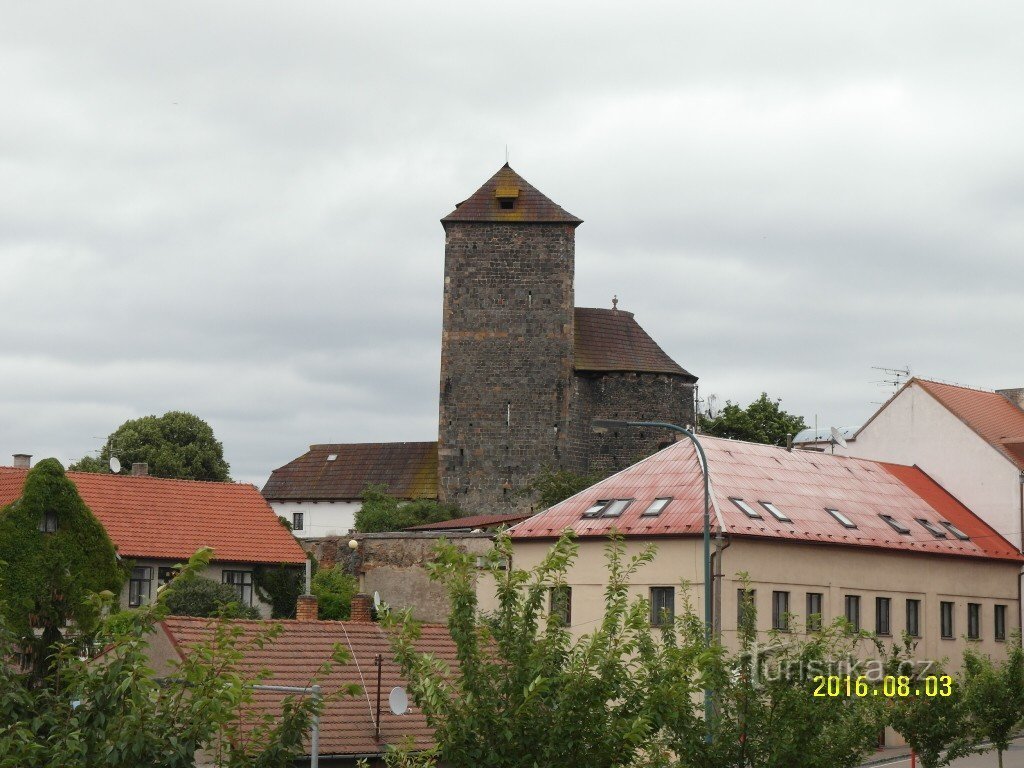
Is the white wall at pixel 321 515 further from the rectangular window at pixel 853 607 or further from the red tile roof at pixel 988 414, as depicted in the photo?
the rectangular window at pixel 853 607

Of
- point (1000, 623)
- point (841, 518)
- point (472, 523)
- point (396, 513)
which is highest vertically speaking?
point (396, 513)

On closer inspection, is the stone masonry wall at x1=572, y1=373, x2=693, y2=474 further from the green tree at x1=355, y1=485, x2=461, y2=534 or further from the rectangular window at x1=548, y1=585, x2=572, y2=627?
the rectangular window at x1=548, y1=585, x2=572, y2=627

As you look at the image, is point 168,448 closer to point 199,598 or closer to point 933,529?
point 199,598

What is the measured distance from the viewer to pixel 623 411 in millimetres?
82312

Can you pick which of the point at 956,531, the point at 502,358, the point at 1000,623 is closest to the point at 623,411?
the point at 502,358

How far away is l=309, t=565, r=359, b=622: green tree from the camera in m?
51.2

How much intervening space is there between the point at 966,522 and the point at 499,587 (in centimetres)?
3470

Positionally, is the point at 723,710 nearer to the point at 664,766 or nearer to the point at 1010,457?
the point at 664,766

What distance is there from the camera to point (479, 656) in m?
15.8

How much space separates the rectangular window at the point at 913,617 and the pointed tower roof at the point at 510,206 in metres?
41.6

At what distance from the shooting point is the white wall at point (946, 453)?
48875mm

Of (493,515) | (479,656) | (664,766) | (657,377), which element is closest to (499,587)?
(479,656)

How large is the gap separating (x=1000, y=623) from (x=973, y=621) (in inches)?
48.9

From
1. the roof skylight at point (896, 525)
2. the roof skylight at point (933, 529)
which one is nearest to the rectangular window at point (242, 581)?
the roof skylight at point (896, 525)
